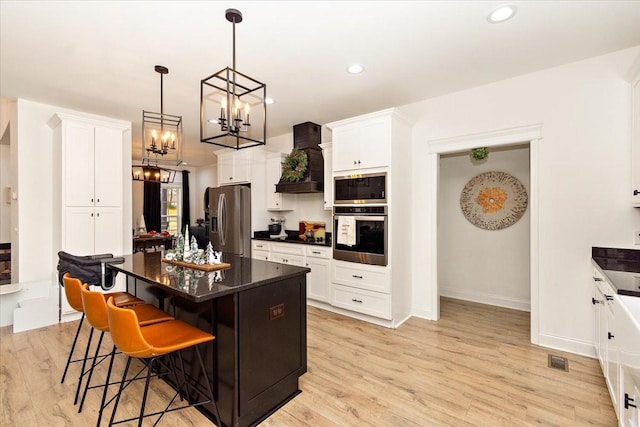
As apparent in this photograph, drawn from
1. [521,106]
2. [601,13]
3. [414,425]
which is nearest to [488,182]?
[521,106]

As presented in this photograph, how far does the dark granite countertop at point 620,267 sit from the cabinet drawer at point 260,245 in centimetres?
386

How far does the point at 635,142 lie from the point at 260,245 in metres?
4.43

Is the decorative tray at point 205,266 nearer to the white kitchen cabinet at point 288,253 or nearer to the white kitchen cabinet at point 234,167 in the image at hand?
the white kitchen cabinet at point 288,253

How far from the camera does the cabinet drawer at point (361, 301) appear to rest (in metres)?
3.55

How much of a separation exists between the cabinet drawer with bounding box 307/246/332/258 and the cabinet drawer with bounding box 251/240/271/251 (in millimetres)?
821

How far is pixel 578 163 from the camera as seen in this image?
288 centimetres

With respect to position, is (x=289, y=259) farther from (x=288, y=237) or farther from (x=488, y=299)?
(x=488, y=299)

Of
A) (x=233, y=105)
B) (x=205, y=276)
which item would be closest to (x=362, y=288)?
(x=205, y=276)

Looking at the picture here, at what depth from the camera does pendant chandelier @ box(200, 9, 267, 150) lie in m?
2.05

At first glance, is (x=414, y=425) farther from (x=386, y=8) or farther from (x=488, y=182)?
(x=488, y=182)

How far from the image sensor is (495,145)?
11.0 feet

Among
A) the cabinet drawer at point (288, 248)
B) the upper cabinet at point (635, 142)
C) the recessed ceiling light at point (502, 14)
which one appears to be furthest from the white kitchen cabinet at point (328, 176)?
the upper cabinet at point (635, 142)

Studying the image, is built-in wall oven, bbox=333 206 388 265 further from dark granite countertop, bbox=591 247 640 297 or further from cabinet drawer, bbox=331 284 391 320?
dark granite countertop, bbox=591 247 640 297

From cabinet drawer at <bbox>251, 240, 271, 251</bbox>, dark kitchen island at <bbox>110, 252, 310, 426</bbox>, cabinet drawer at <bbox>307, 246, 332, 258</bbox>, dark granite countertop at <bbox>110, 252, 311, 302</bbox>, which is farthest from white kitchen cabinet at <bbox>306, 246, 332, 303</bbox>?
dark kitchen island at <bbox>110, 252, 310, 426</bbox>
